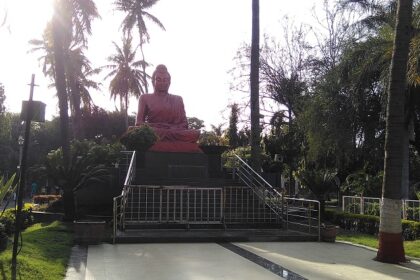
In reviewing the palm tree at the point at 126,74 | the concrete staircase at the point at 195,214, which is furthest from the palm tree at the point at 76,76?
the concrete staircase at the point at 195,214

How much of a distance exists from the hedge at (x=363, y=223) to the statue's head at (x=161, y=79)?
9.45 m

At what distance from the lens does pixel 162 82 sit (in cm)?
2397

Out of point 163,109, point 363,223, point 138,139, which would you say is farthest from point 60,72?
point 363,223

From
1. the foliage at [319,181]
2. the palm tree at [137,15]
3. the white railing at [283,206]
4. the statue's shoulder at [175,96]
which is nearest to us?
the white railing at [283,206]

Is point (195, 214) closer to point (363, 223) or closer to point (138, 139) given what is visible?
point (138, 139)

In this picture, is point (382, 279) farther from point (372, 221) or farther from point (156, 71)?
point (156, 71)

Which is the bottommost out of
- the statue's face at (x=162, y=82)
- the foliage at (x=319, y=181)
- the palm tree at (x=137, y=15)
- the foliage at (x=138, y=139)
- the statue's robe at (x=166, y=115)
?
the foliage at (x=319, y=181)

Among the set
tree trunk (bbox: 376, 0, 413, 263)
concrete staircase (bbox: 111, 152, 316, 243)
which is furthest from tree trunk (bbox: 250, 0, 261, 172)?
tree trunk (bbox: 376, 0, 413, 263)

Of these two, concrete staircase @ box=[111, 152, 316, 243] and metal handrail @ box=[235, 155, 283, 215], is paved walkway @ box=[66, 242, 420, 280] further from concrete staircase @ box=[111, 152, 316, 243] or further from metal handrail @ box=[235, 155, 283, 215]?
metal handrail @ box=[235, 155, 283, 215]

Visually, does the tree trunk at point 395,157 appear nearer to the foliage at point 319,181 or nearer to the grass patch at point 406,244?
the grass patch at point 406,244

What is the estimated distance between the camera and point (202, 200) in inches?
571

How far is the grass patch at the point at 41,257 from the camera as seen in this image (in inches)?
292

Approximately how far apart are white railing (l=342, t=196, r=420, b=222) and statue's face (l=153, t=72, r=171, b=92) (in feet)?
31.6

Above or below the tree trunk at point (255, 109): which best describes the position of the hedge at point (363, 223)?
below
